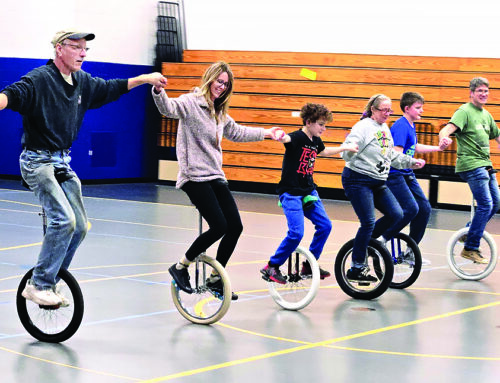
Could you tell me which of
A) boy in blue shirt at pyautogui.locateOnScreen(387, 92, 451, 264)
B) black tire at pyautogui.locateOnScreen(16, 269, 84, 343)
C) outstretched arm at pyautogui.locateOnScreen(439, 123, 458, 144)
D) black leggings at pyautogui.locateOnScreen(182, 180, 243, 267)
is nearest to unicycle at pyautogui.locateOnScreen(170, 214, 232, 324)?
black leggings at pyautogui.locateOnScreen(182, 180, 243, 267)

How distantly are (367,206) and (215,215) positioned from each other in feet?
5.34

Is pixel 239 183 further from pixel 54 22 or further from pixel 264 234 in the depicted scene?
pixel 264 234

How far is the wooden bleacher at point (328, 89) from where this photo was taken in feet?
51.7

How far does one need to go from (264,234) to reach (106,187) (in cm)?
686

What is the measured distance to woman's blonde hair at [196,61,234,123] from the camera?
255 inches

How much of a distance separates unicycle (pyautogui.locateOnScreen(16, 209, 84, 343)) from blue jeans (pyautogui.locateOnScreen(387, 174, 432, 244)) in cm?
315

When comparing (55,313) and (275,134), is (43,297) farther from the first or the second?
(275,134)

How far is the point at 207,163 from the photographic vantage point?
6.45 metres

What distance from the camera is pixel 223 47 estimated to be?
18453mm

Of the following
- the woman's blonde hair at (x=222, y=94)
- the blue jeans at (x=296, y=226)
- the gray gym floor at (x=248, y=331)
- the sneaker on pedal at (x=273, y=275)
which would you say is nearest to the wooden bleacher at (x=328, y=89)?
the gray gym floor at (x=248, y=331)

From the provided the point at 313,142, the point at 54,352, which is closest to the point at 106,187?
the point at 313,142

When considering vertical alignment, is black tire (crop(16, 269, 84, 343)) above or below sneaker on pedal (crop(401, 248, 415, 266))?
below

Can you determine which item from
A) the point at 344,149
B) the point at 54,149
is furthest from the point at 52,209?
the point at 344,149

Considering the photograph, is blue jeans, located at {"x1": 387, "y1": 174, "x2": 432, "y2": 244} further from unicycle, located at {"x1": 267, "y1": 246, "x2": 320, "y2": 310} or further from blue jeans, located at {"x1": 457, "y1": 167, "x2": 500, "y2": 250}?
unicycle, located at {"x1": 267, "y1": 246, "x2": 320, "y2": 310}
